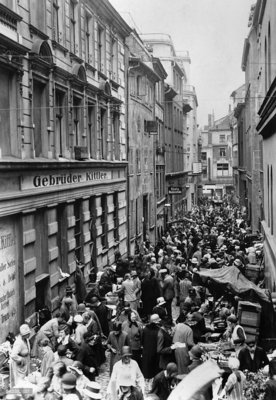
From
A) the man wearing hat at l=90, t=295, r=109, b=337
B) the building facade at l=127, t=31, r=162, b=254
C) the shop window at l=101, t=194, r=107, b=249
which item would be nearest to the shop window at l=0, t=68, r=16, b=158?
the man wearing hat at l=90, t=295, r=109, b=337

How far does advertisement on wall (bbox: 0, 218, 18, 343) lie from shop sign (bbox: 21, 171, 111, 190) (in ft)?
4.53

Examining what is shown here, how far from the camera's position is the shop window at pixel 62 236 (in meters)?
20.7

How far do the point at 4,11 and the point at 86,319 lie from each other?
22.4ft

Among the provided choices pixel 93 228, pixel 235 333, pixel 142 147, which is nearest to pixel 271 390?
pixel 235 333

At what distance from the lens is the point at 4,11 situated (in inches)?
615

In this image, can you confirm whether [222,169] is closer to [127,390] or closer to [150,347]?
[150,347]

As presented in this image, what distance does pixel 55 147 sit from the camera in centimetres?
2027

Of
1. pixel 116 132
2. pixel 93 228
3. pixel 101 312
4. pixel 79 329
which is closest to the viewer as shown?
pixel 79 329

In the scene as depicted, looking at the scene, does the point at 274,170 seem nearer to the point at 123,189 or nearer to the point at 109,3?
the point at 109,3

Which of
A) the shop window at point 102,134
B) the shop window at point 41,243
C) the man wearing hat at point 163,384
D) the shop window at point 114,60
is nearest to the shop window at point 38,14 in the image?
the shop window at point 41,243

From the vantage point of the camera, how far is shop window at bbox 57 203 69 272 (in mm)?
20697

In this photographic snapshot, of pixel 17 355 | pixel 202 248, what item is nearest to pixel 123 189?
pixel 202 248

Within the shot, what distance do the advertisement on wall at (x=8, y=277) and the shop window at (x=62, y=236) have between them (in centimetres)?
451

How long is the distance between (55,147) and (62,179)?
3.06 ft
